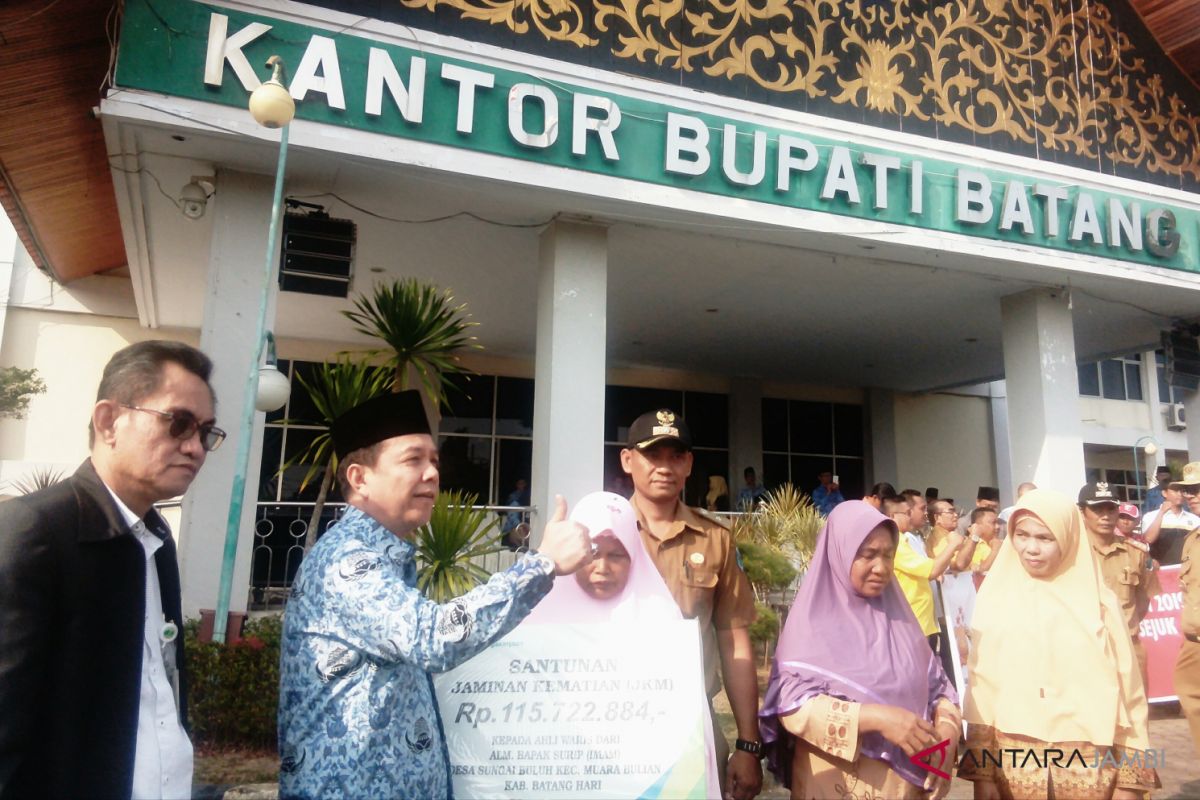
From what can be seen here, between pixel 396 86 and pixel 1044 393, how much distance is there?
22.2 feet

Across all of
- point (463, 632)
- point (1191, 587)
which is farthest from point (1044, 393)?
point (463, 632)

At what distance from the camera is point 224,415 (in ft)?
17.1

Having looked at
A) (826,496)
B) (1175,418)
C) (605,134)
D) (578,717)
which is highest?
(605,134)

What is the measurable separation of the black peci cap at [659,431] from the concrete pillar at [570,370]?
3353mm

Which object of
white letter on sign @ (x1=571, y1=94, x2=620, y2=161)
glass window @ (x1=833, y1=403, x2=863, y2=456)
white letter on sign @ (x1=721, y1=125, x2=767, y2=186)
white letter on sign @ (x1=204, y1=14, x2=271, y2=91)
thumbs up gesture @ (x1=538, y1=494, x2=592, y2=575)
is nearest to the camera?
thumbs up gesture @ (x1=538, y1=494, x2=592, y2=575)

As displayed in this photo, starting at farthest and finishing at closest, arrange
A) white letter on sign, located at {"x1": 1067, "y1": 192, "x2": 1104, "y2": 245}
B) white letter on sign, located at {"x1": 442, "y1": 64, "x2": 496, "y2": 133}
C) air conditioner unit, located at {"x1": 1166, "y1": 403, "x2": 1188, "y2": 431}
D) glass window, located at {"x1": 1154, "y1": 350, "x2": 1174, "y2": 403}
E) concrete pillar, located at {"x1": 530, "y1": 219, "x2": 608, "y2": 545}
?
glass window, located at {"x1": 1154, "y1": 350, "x2": 1174, "y2": 403} < air conditioner unit, located at {"x1": 1166, "y1": 403, "x2": 1188, "y2": 431} < white letter on sign, located at {"x1": 1067, "y1": 192, "x2": 1104, "y2": 245} < concrete pillar, located at {"x1": 530, "y1": 219, "x2": 608, "y2": 545} < white letter on sign, located at {"x1": 442, "y1": 64, "x2": 496, "y2": 133}

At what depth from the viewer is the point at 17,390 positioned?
9.80 m

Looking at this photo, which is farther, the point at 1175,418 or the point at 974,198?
the point at 1175,418

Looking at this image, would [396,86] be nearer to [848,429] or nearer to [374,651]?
[374,651]

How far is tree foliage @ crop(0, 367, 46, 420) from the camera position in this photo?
9.73 metres

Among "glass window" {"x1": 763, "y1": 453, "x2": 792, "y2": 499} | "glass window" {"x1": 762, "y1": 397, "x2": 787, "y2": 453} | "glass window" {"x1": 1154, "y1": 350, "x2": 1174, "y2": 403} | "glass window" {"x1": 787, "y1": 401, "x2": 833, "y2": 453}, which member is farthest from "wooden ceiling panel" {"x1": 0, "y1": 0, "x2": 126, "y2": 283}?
"glass window" {"x1": 1154, "y1": 350, "x2": 1174, "y2": 403}

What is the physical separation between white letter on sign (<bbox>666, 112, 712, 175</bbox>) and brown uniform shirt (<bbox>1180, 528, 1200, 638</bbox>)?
406cm

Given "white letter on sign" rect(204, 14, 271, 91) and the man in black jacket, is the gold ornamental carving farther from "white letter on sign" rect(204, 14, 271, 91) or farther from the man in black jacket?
the man in black jacket

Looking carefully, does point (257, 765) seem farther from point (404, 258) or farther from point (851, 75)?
point (851, 75)
